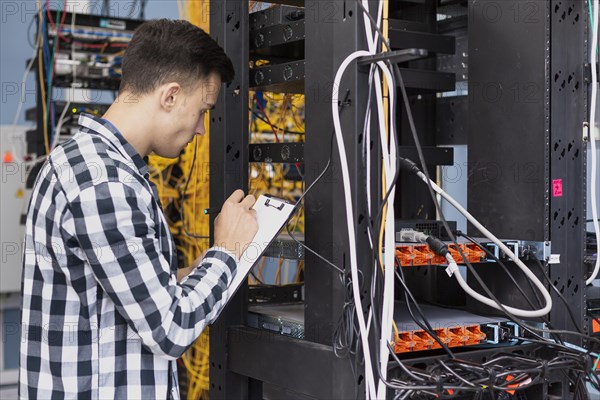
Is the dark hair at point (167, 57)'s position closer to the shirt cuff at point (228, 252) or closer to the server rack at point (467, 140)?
the server rack at point (467, 140)

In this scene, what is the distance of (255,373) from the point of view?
1.33 metres

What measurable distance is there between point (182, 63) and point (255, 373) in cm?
59

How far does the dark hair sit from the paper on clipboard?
0.26m

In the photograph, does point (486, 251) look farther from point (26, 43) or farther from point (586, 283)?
point (26, 43)

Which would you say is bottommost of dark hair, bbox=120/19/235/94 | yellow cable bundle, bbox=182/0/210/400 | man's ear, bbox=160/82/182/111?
yellow cable bundle, bbox=182/0/210/400

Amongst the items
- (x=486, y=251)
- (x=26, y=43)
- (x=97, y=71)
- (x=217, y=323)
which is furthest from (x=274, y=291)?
(x=26, y=43)

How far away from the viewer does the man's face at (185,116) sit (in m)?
1.18

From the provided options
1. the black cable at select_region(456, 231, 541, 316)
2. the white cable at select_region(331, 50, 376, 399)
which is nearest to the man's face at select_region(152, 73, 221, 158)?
the white cable at select_region(331, 50, 376, 399)

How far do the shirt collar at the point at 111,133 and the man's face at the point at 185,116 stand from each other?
58mm

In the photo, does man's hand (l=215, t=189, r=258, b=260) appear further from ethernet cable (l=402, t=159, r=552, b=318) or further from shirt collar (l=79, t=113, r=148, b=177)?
ethernet cable (l=402, t=159, r=552, b=318)

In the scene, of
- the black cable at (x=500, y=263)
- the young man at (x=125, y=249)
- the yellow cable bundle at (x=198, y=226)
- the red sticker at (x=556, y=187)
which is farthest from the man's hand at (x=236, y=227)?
the yellow cable bundle at (x=198, y=226)

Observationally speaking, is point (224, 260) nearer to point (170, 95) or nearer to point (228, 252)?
point (228, 252)

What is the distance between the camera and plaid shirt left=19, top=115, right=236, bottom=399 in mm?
1000

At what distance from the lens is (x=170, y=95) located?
1.17 metres
